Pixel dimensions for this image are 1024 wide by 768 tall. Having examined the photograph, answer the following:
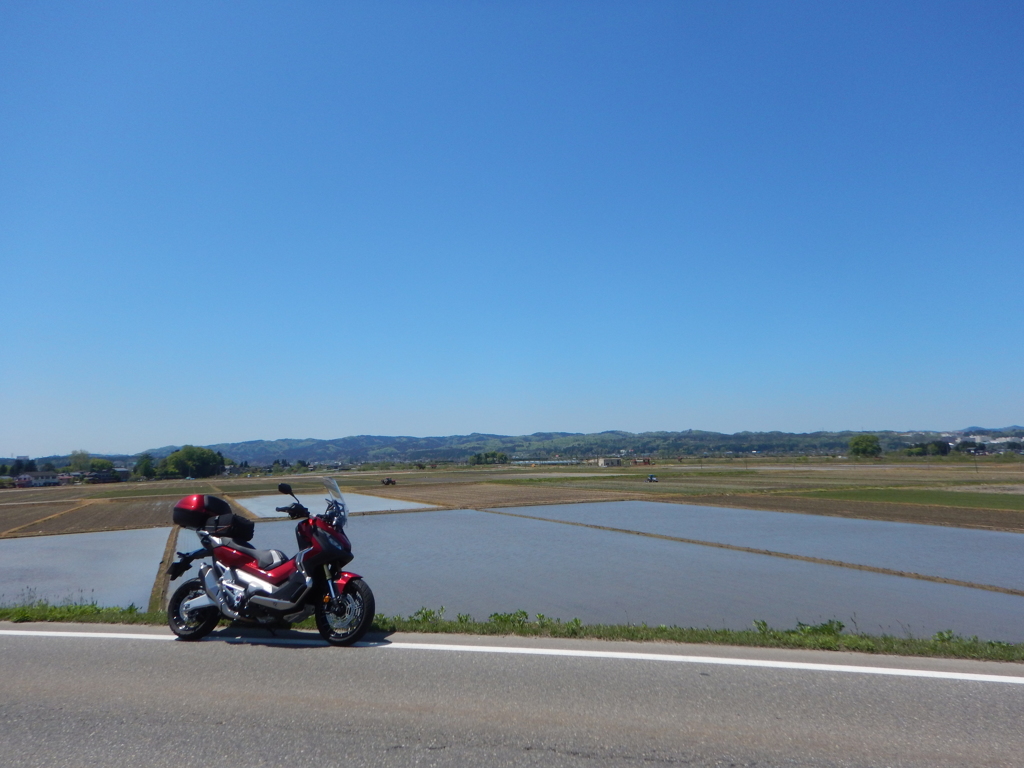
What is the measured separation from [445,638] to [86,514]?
41.7 metres

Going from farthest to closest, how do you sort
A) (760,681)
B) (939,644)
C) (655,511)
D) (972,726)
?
(655,511) < (939,644) < (760,681) < (972,726)

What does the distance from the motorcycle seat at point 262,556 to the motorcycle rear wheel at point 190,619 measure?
1.96 ft

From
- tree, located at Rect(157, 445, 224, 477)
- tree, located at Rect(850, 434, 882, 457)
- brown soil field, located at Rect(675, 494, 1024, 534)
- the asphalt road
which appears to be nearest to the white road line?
the asphalt road

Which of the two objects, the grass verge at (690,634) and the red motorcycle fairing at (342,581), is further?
the red motorcycle fairing at (342,581)

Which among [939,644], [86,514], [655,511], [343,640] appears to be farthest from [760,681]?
[86,514]

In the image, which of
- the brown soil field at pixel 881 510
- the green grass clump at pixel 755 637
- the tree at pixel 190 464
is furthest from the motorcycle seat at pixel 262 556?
the tree at pixel 190 464

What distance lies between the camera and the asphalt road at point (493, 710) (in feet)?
14.6

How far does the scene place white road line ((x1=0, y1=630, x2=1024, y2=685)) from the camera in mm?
5914

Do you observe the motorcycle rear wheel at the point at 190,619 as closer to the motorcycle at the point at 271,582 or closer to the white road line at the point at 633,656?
the motorcycle at the point at 271,582

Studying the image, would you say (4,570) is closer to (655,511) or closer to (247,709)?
(247,709)

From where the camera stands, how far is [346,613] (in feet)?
24.2

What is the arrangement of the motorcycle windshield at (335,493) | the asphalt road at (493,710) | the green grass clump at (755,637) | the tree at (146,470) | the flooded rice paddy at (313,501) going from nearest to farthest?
the asphalt road at (493,710)
the green grass clump at (755,637)
the motorcycle windshield at (335,493)
the flooded rice paddy at (313,501)
the tree at (146,470)

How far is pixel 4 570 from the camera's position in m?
18.9

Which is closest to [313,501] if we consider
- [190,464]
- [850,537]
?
[850,537]
